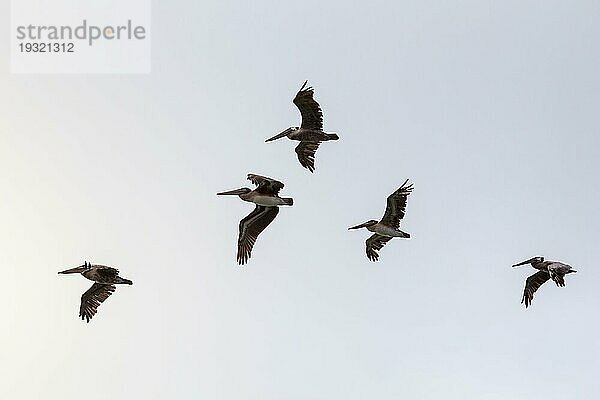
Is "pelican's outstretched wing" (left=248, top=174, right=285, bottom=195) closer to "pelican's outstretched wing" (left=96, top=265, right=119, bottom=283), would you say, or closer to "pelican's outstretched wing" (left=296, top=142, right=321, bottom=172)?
"pelican's outstretched wing" (left=296, top=142, right=321, bottom=172)

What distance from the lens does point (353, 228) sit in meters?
40.3

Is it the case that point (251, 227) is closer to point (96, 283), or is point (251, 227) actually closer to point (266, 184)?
point (266, 184)

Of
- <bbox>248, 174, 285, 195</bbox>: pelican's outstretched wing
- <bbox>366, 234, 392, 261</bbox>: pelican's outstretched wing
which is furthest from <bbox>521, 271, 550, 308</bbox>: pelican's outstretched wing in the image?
<bbox>248, 174, 285, 195</bbox>: pelican's outstretched wing

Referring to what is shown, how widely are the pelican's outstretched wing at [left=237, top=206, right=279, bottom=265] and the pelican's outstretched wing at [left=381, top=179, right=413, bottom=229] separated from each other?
396cm

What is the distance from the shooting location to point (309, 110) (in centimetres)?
3731

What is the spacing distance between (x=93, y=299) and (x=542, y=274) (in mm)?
13329

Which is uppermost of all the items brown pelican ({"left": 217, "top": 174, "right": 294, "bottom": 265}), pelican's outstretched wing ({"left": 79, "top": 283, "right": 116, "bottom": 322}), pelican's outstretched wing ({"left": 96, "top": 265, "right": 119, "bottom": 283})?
brown pelican ({"left": 217, "top": 174, "right": 294, "bottom": 265})

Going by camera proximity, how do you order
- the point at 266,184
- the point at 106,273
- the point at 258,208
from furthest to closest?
the point at 106,273
the point at 258,208
the point at 266,184

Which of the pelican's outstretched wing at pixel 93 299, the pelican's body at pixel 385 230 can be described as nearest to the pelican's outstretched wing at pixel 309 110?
the pelican's body at pixel 385 230

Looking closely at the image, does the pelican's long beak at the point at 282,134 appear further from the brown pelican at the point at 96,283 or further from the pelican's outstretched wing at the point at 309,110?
the brown pelican at the point at 96,283

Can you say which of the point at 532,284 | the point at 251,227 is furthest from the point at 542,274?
the point at 251,227

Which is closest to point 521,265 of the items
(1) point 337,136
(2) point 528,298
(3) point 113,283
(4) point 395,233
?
(2) point 528,298

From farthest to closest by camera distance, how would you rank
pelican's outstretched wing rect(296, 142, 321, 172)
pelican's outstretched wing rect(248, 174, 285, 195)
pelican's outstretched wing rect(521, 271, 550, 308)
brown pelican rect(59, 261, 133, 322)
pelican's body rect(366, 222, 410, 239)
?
pelican's outstretched wing rect(521, 271, 550, 308), pelican's body rect(366, 222, 410, 239), brown pelican rect(59, 261, 133, 322), pelican's outstretched wing rect(296, 142, 321, 172), pelican's outstretched wing rect(248, 174, 285, 195)

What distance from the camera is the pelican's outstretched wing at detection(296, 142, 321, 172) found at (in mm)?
37781
